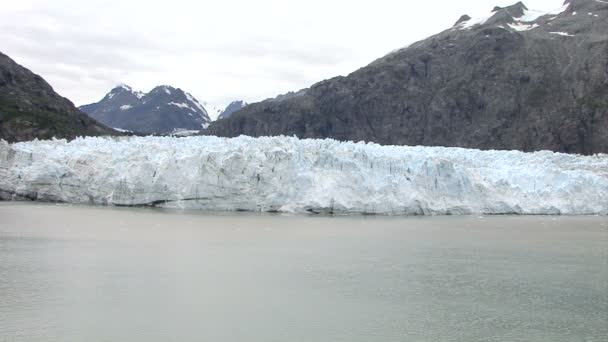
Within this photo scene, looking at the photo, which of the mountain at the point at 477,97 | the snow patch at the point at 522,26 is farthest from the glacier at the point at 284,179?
the snow patch at the point at 522,26

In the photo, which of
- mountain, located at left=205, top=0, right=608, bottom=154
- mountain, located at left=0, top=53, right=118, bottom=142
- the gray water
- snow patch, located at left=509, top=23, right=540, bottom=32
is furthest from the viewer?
snow patch, located at left=509, top=23, right=540, bottom=32

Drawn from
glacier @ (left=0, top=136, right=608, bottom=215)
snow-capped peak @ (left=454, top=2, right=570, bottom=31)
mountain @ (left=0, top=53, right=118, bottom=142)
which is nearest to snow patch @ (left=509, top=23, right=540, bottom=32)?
snow-capped peak @ (left=454, top=2, right=570, bottom=31)

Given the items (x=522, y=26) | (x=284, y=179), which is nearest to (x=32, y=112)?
(x=284, y=179)

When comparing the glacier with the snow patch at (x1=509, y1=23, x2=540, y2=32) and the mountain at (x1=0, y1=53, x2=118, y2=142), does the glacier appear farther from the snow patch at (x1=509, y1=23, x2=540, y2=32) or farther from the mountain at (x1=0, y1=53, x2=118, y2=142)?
the snow patch at (x1=509, y1=23, x2=540, y2=32)

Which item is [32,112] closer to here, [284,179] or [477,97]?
[284,179]

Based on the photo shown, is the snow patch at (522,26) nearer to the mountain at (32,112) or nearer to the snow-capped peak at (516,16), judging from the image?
the snow-capped peak at (516,16)

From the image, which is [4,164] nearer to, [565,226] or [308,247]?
[308,247]

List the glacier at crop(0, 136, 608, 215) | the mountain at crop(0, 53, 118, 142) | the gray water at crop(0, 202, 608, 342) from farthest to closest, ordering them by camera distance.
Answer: the mountain at crop(0, 53, 118, 142), the glacier at crop(0, 136, 608, 215), the gray water at crop(0, 202, 608, 342)
